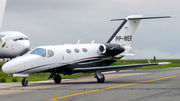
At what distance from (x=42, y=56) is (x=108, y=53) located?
5869 mm

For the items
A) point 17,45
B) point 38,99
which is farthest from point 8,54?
point 38,99

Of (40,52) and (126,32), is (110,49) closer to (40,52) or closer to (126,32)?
(126,32)

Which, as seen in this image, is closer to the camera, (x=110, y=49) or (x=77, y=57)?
(x=77, y=57)

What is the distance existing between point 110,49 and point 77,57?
2915 mm

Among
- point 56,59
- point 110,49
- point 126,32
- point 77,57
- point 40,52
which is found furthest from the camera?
point 126,32

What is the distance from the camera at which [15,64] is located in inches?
793

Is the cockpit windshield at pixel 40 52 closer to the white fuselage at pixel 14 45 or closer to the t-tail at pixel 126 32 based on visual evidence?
the t-tail at pixel 126 32

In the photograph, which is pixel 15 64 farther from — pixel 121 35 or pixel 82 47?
pixel 121 35

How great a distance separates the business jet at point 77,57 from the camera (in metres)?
20.8

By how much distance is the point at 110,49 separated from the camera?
81.8 feet

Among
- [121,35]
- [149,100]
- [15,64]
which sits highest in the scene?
[121,35]

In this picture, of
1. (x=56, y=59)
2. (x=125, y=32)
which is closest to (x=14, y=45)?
(x=125, y=32)

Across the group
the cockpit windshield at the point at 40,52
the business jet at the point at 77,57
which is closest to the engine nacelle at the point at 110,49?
the business jet at the point at 77,57

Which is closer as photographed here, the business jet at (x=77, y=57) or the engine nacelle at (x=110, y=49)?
the business jet at (x=77, y=57)
